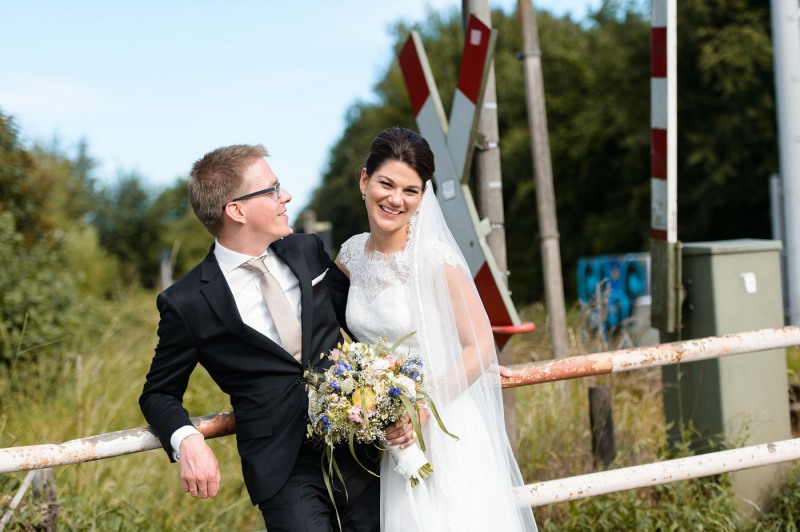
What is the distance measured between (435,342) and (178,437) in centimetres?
88

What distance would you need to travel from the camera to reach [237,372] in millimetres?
2748

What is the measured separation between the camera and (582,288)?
13.3 meters

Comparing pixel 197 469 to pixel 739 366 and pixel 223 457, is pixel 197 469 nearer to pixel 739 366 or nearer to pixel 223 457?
pixel 739 366

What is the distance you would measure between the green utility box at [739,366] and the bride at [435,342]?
1.56 meters

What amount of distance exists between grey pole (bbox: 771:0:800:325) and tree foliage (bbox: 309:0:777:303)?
885cm

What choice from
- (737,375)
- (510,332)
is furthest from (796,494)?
(510,332)

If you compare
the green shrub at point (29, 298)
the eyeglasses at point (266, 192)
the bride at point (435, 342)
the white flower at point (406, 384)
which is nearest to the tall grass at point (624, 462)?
the bride at point (435, 342)

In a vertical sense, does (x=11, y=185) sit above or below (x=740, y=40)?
below

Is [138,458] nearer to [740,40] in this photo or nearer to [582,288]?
[582,288]

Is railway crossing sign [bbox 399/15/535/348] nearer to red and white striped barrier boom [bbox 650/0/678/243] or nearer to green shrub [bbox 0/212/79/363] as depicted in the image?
red and white striped barrier boom [bbox 650/0/678/243]

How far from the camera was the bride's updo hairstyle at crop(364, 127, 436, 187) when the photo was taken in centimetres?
289

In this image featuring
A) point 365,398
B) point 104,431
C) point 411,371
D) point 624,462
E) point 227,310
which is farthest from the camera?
point 104,431

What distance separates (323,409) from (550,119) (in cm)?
3389

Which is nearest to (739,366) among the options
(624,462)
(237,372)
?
(624,462)
